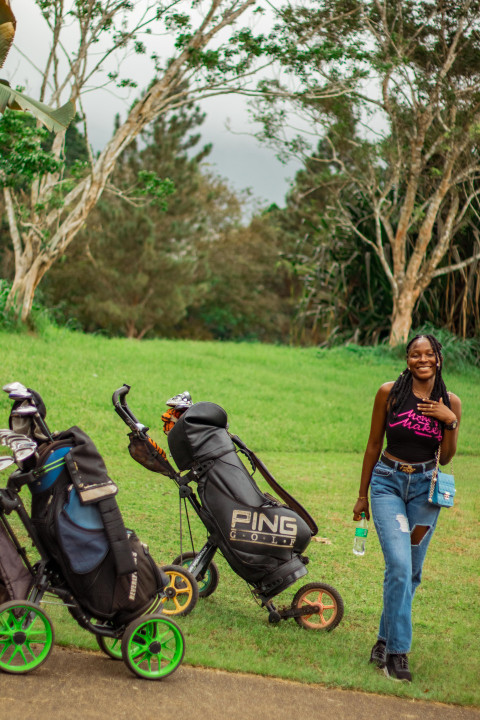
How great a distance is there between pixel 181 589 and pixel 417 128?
18.8 m

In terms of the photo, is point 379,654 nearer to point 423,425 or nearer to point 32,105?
point 423,425

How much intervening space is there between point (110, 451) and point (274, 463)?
2.12 m

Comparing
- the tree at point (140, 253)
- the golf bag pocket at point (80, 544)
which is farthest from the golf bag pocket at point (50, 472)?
the tree at point (140, 253)

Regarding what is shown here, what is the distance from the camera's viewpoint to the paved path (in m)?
3.66

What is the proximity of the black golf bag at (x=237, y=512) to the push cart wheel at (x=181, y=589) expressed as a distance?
302mm

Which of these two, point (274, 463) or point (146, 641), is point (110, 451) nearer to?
point (274, 463)

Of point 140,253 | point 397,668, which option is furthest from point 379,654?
point 140,253

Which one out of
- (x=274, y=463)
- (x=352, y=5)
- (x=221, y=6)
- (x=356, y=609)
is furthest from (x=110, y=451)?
(x=352, y=5)

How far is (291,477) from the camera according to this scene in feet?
34.1

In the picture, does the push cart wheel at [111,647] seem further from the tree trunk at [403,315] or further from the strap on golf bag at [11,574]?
the tree trunk at [403,315]

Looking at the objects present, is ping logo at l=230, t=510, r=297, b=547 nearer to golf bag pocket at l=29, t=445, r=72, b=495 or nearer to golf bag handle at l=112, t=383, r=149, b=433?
golf bag handle at l=112, t=383, r=149, b=433

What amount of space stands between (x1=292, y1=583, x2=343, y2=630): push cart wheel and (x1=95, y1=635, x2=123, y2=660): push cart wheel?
4.05 feet

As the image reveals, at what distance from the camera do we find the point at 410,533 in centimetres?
468

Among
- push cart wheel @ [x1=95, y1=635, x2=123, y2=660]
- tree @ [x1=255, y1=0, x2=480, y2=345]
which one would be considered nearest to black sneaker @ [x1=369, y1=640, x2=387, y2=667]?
push cart wheel @ [x1=95, y1=635, x2=123, y2=660]
